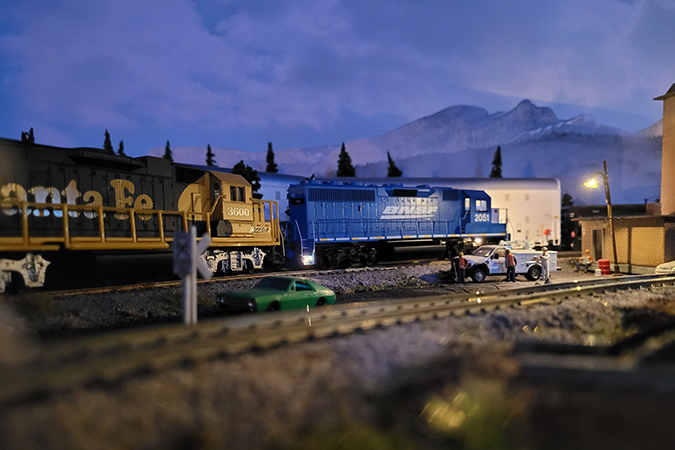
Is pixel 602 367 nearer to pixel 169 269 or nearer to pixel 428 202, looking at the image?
pixel 169 269

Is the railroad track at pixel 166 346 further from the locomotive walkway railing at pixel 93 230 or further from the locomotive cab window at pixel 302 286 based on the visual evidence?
the locomotive walkway railing at pixel 93 230

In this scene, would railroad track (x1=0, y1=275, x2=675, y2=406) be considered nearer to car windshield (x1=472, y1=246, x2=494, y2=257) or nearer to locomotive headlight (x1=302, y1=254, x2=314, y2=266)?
car windshield (x1=472, y1=246, x2=494, y2=257)

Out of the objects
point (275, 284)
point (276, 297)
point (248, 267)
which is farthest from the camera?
point (248, 267)

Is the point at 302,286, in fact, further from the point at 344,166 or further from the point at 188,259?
the point at 344,166

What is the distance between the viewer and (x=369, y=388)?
390 centimetres

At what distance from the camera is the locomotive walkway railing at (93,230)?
28.3 feet

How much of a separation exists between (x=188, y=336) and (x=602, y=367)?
15.1 feet

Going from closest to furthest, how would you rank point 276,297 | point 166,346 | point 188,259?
point 166,346
point 188,259
point 276,297

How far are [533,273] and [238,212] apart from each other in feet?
35.1

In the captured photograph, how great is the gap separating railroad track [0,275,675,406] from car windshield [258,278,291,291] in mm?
1849

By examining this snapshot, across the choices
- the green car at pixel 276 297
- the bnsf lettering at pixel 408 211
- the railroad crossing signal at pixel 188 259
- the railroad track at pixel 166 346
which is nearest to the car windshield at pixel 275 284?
the green car at pixel 276 297

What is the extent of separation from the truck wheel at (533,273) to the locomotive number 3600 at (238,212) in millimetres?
10205

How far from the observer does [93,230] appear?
1017cm

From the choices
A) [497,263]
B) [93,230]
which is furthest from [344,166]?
[93,230]
